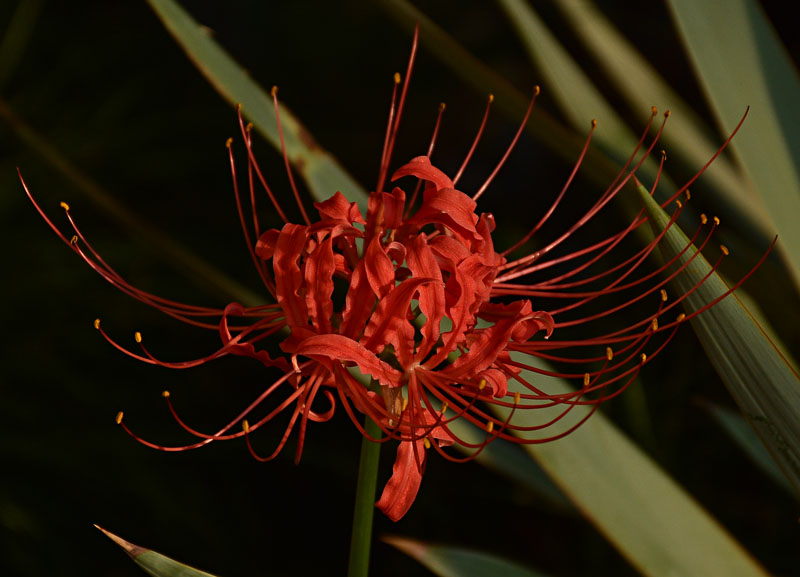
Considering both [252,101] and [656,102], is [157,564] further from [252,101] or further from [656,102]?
[656,102]

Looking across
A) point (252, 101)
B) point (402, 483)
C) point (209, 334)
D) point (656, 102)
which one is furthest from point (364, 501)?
point (209, 334)

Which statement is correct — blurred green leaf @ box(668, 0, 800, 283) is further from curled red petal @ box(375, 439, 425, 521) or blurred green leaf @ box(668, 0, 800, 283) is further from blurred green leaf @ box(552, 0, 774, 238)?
curled red petal @ box(375, 439, 425, 521)

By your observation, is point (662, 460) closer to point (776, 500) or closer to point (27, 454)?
point (776, 500)

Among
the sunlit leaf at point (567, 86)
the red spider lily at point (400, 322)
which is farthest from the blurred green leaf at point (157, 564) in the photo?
the sunlit leaf at point (567, 86)

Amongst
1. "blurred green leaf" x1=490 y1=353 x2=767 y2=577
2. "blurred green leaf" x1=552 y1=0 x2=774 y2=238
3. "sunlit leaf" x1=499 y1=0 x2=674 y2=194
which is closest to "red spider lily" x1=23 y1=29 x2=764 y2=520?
"blurred green leaf" x1=490 y1=353 x2=767 y2=577

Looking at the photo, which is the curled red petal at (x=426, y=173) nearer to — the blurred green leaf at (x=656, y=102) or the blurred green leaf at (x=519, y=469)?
the blurred green leaf at (x=519, y=469)

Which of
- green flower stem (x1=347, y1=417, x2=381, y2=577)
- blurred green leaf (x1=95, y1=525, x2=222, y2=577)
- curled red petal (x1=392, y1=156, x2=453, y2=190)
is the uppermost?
curled red petal (x1=392, y1=156, x2=453, y2=190)
